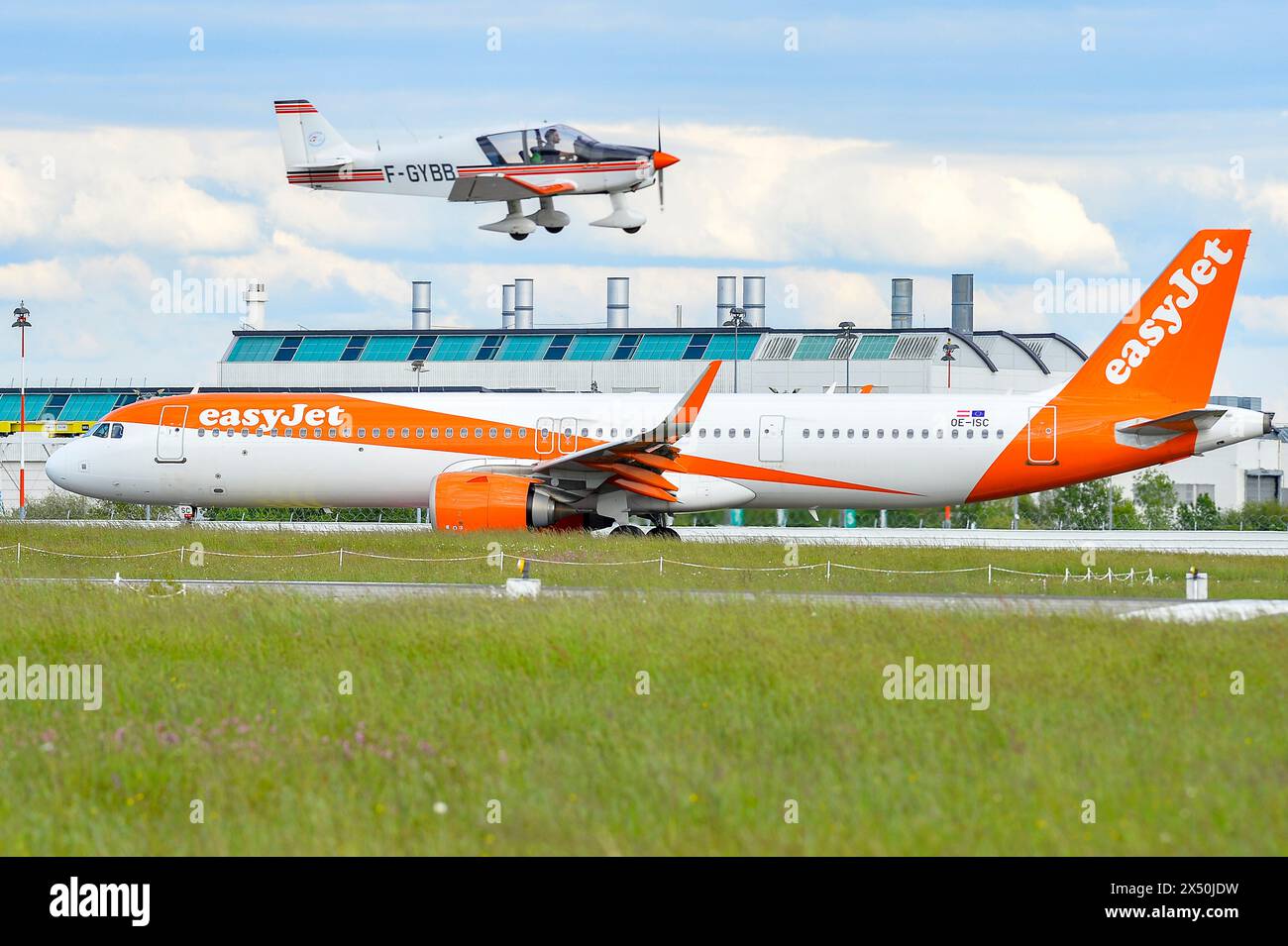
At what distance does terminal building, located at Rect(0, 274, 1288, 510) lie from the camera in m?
70.4

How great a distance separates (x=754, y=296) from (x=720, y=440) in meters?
54.0

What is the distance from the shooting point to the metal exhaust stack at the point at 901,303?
276 feet

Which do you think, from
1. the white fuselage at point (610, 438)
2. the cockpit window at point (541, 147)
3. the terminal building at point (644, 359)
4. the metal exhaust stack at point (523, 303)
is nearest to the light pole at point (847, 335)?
the terminal building at point (644, 359)

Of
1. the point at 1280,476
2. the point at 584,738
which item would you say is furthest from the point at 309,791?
the point at 1280,476

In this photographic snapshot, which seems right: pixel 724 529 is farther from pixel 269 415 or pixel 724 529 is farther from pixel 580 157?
pixel 580 157

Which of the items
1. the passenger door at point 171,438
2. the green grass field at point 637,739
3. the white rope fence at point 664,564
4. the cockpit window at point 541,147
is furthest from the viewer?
the passenger door at point 171,438

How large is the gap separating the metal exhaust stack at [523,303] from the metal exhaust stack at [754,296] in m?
13.0

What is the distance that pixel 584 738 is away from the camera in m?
10.9

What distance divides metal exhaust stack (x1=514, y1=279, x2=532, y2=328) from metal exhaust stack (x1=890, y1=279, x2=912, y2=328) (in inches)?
842

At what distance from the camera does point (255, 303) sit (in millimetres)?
83750

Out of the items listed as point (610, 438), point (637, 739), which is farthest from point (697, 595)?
point (610, 438)

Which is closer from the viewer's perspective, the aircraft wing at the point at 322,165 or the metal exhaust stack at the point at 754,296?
the aircraft wing at the point at 322,165

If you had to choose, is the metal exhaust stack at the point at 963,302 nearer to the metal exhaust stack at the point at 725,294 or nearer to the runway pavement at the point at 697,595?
the metal exhaust stack at the point at 725,294
